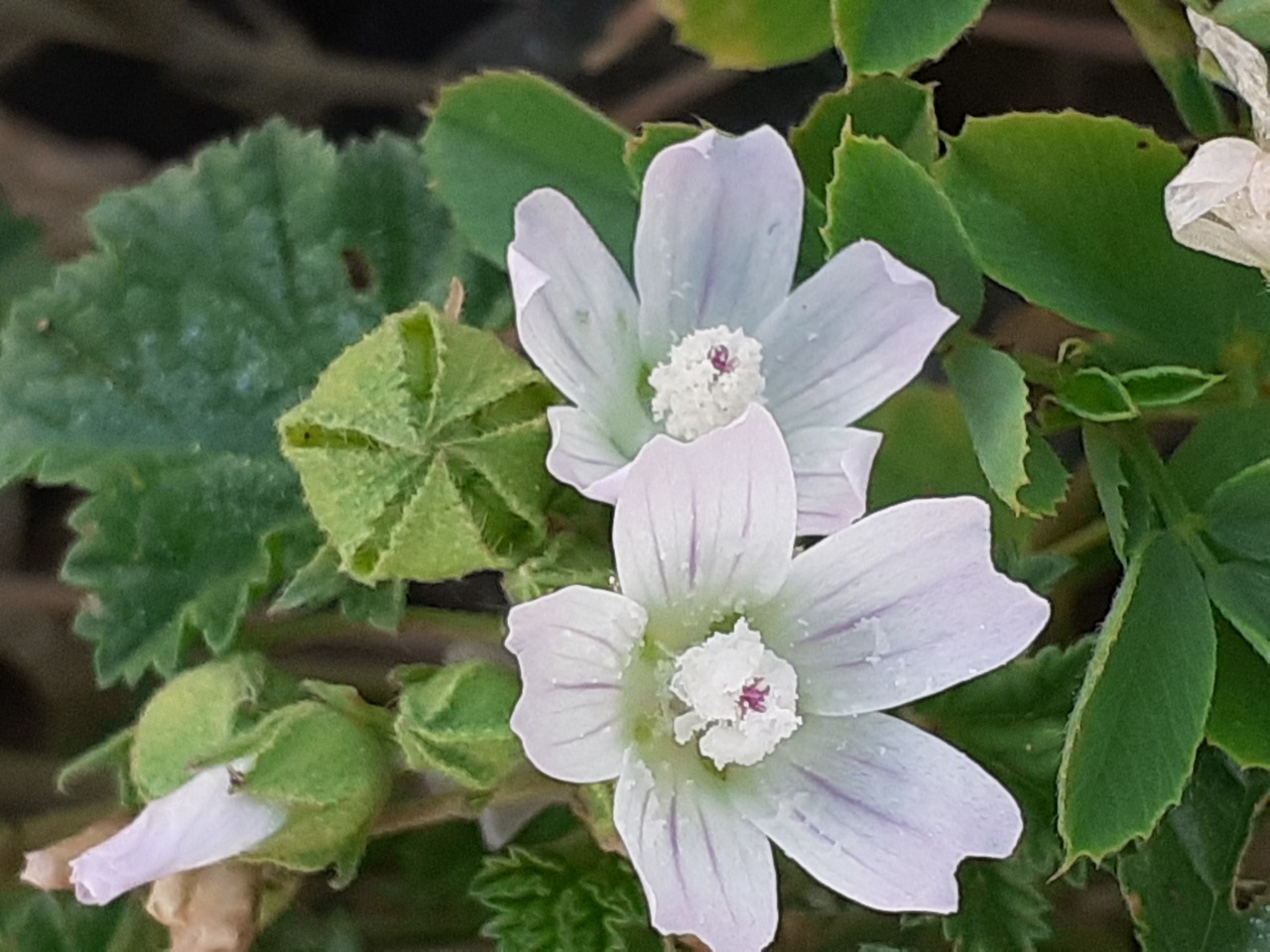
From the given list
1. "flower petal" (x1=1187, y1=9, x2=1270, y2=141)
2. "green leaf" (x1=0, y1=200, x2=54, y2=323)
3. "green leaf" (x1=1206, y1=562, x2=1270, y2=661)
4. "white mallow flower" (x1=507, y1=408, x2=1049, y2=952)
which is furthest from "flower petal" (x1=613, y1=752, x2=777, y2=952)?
"green leaf" (x1=0, y1=200, x2=54, y2=323)

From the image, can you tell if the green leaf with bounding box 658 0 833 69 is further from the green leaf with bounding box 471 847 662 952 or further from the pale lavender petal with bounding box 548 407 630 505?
the green leaf with bounding box 471 847 662 952

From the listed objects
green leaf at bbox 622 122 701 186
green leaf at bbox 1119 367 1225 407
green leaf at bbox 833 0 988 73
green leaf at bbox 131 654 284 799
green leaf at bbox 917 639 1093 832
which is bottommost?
green leaf at bbox 917 639 1093 832

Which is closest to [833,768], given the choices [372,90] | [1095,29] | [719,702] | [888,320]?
[719,702]

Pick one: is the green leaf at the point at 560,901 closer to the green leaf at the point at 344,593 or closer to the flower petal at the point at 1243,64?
the green leaf at the point at 344,593

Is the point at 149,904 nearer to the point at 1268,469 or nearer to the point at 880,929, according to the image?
the point at 880,929

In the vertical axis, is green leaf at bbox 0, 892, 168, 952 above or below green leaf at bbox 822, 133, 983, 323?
below

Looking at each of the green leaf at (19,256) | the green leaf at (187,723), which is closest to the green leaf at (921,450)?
the green leaf at (187,723)

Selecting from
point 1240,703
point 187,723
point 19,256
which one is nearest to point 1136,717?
point 1240,703
